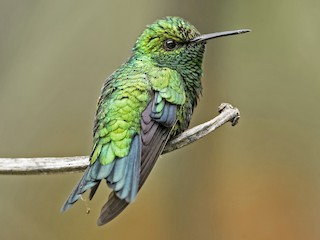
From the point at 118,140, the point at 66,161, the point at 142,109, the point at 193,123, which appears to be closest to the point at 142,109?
the point at 142,109

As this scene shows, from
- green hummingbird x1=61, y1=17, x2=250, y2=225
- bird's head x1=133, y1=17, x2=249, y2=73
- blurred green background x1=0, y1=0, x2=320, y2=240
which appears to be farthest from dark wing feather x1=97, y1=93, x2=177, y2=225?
blurred green background x1=0, y1=0, x2=320, y2=240

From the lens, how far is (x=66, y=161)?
178cm

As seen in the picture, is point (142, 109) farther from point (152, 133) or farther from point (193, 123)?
point (193, 123)

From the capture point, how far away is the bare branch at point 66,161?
171cm

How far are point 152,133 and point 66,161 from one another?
10.6 inches

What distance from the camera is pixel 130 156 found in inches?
66.9

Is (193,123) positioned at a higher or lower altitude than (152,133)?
lower

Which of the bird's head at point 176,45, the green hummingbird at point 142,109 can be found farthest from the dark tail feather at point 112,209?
the bird's head at point 176,45

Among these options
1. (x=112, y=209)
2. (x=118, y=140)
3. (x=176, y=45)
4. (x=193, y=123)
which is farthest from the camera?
(x=193, y=123)

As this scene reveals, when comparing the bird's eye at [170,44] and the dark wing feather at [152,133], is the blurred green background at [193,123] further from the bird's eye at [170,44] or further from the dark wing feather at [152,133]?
the dark wing feather at [152,133]

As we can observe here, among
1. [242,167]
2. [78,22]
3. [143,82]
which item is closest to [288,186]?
[242,167]

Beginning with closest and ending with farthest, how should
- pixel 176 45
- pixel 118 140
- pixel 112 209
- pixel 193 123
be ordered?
pixel 112 209 < pixel 118 140 < pixel 176 45 < pixel 193 123

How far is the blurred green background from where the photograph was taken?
3.17m

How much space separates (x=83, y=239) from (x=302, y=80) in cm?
148
